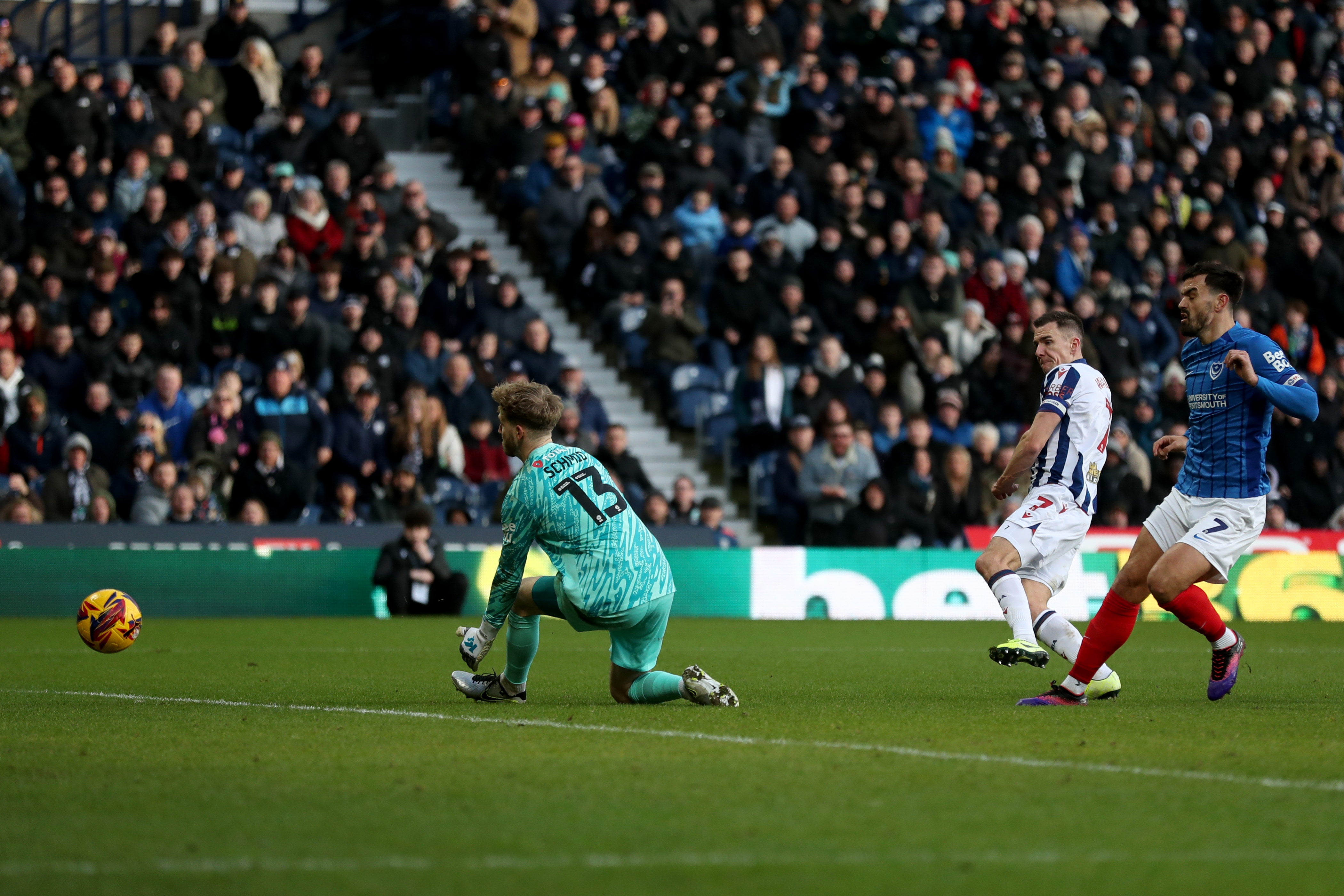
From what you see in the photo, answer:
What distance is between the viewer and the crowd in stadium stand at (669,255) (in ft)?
63.2

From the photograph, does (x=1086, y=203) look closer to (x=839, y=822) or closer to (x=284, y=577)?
(x=284, y=577)

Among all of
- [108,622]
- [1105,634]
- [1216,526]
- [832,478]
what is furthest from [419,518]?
[1216,526]

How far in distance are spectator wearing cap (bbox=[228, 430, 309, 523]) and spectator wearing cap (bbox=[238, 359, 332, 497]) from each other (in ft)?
0.20

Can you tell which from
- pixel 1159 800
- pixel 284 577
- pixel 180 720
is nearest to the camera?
pixel 1159 800

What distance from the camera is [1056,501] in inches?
392

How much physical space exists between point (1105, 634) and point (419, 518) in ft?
31.3

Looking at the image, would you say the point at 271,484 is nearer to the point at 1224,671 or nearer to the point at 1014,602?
the point at 1014,602

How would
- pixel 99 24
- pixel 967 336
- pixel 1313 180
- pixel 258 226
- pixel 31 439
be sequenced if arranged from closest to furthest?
pixel 31 439
pixel 258 226
pixel 967 336
pixel 99 24
pixel 1313 180

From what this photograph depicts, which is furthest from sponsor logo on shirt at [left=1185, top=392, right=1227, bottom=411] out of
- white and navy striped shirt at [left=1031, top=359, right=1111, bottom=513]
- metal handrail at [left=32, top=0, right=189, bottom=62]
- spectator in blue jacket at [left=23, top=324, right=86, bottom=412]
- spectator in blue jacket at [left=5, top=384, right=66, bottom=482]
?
metal handrail at [left=32, top=0, right=189, bottom=62]

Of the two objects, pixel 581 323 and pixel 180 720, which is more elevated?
pixel 581 323

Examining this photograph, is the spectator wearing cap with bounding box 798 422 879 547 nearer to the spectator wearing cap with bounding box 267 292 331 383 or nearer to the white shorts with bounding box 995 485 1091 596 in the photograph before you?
the spectator wearing cap with bounding box 267 292 331 383

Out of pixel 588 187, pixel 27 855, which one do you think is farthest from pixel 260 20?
pixel 27 855

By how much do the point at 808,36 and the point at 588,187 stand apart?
4.68 metres

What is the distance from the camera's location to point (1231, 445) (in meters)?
9.55
